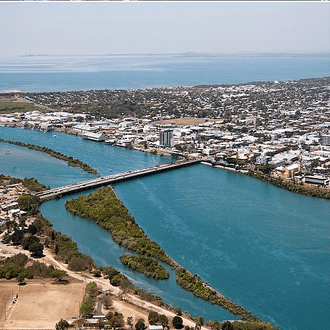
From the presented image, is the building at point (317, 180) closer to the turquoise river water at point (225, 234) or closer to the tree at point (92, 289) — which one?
the turquoise river water at point (225, 234)

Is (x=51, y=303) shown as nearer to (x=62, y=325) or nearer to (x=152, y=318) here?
(x=62, y=325)

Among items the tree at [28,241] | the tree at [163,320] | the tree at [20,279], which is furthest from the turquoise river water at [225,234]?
the tree at [20,279]

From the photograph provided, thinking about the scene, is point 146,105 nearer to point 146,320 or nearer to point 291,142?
point 291,142

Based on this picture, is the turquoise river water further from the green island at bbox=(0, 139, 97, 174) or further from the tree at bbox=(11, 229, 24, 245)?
the tree at bbox=(11, 229, 24, 245)

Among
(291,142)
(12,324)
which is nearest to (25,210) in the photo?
(12,324)

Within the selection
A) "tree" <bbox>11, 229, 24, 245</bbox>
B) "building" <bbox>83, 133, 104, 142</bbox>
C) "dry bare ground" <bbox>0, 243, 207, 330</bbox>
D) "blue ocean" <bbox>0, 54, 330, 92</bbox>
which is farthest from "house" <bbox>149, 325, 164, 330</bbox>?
"blue ocean" <bbox>0, 54, 330, 92</bbox>
